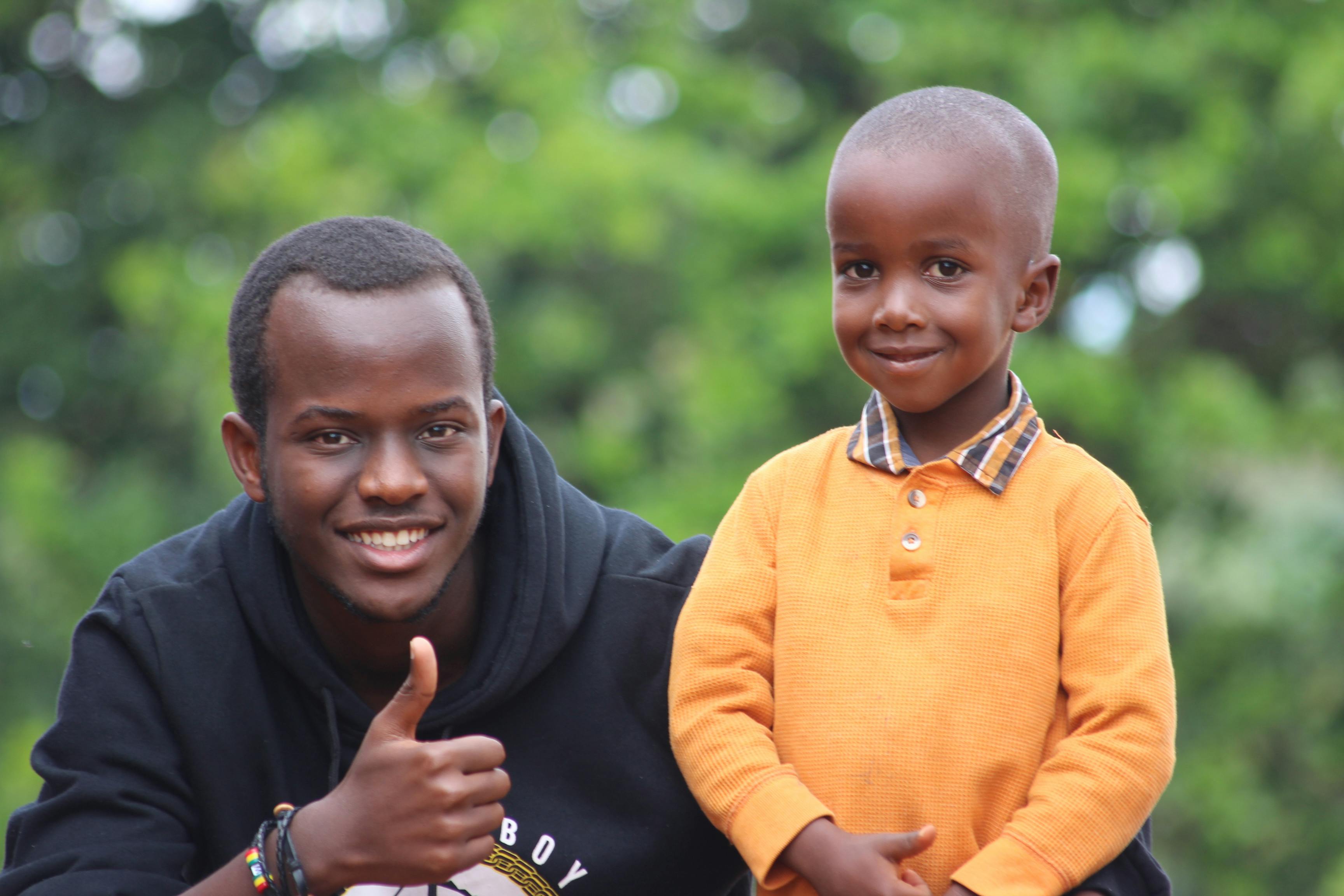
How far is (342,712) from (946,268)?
4.07ft

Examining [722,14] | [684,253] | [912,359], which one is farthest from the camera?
[722,14]

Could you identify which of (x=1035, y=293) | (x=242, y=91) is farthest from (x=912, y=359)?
(x=242, y=91)

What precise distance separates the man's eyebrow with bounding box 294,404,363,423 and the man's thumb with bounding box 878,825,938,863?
1.03 meters

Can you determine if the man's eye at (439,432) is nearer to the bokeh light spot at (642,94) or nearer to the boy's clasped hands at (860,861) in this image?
the boy's clasped hands at (860,861)

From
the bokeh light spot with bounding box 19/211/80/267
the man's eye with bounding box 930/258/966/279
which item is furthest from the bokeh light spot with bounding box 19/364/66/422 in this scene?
the man's eye with bounding box 930/258/966/279

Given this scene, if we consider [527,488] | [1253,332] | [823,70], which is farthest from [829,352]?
[527,488]

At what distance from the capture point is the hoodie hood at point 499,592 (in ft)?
8.92

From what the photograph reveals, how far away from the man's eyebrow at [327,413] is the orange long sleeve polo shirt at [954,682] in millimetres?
648

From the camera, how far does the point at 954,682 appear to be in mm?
2297

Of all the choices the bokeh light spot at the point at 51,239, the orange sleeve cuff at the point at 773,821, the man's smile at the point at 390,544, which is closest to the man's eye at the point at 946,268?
the orange sleeve cuff at the point at 773,821

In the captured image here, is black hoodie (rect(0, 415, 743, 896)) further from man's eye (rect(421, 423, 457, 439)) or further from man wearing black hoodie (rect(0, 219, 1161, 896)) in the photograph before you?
man's eye (rect(421, 423, 457, 439))

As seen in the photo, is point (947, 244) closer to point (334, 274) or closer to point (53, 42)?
point (334, 274)

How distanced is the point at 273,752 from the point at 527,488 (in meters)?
0.62

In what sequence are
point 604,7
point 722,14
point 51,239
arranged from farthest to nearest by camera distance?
point 722,14
point 604,7
point 51,239
